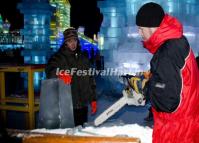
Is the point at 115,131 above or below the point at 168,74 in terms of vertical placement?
below

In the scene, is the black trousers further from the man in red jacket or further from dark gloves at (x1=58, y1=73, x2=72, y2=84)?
the man in red jacket

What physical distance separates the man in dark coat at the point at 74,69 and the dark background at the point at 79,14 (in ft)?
179

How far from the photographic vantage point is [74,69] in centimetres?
501

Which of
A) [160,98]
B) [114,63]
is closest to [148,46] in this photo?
[160,98]

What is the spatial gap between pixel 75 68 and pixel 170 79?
2843 millimetres

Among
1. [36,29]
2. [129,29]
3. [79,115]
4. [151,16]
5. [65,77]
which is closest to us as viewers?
[151,16]

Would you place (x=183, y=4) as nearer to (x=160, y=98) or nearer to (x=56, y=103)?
(x=56, y=103)

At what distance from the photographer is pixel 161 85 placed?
2.33 m

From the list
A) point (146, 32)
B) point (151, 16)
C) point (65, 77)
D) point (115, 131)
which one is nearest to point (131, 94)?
point (115, 131)

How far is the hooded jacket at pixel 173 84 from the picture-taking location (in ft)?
7.60

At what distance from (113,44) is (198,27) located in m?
2.84

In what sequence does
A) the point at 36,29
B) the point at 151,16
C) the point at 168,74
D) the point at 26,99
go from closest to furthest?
1. the point at 168,74
2. the point at 151,16
3. the point at 26,99
4. the point at 36,29

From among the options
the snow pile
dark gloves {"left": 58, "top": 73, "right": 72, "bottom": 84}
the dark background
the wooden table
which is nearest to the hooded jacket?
the snow pile

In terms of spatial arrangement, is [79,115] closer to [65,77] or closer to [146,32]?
[65,77]
